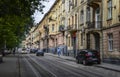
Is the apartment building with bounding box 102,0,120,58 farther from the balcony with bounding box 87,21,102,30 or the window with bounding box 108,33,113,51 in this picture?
the balcony with bounding box 87,21,102,30

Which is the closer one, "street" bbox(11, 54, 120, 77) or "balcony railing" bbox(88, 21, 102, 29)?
"street" bbox(11, 54, 120, 77)

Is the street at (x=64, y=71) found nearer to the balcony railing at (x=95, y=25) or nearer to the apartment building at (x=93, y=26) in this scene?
the apartment building at (x=93, y=26)

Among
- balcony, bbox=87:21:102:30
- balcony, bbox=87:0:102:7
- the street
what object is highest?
balcony, bbox=87:0:102:7

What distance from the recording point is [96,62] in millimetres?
38188

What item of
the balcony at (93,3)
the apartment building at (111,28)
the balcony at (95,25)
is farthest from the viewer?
the balcony at (93,3)

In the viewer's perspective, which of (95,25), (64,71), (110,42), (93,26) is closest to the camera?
(64,71)

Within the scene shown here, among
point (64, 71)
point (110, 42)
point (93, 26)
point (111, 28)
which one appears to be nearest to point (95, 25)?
point (93, 26)

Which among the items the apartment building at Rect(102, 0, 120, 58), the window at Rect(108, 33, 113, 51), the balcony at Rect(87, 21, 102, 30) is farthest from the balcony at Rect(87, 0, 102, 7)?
the window at Rect(108, 33, 113, 51)

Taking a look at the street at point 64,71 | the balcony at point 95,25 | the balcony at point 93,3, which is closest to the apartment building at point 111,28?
the balcony at point 95,25

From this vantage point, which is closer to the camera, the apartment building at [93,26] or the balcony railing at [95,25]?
the apartment building at [93,26]

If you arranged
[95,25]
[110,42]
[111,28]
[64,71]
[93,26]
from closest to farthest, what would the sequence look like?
[64,71]
[111,28]
[110,42]
[95,25]
[93,26]

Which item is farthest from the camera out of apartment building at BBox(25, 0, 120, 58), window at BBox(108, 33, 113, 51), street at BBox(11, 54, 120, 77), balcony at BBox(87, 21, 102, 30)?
balcony at BBox(87, 21, 102, 30)

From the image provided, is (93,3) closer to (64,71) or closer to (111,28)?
(111,28)

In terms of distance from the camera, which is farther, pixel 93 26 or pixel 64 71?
pixel 93 26
